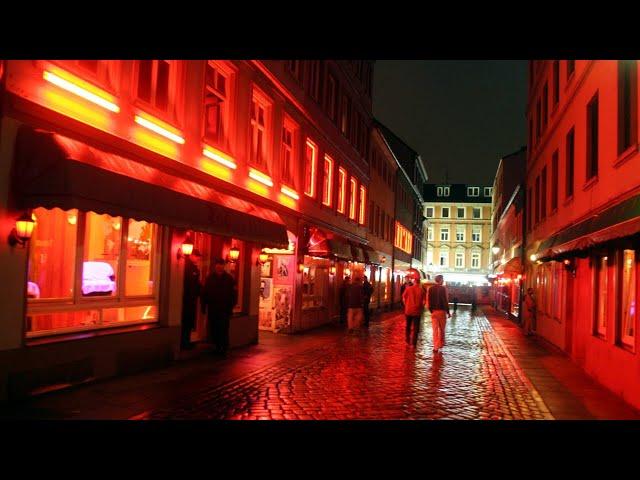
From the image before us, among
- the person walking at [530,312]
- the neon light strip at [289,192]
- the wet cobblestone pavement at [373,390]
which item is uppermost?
the neon light strip at [289,192]

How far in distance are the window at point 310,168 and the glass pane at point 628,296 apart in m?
12.6

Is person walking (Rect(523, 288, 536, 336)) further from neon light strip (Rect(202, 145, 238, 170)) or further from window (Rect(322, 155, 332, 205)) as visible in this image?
neon light strip (Rect(202, 145, 238, 170))

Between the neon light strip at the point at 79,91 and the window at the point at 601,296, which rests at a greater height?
the neon light strip at the point at 79,91

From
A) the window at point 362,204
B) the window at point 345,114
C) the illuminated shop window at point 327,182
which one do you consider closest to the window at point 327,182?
the illuminated shop window at point 327,182

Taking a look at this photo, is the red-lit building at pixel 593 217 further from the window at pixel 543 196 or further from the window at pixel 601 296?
the window at pixel 543 196

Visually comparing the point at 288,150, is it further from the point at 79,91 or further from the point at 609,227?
the point at 609,227

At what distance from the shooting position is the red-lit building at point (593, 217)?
10.9 metres

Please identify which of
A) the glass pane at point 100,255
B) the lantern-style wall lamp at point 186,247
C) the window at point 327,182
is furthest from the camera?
the window at point 327,182

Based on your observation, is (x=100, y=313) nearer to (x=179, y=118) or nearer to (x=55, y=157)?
(x=55, y=157)

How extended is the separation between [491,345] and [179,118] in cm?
1237

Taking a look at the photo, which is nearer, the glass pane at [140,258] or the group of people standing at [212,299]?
the glass pane at [140,258]

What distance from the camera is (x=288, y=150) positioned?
20.9 metres

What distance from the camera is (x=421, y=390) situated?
37.3ft

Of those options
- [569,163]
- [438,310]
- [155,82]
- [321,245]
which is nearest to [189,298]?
[155,82]
